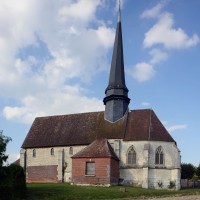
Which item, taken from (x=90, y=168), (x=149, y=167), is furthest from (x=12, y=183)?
(x=149, y=167)

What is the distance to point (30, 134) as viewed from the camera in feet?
165

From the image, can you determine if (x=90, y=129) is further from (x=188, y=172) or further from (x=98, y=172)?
(x=188, y=172)

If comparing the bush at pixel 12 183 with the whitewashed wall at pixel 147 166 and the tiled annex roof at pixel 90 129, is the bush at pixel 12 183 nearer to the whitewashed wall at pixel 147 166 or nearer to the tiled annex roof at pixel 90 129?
the whitewashed wall at pixel 147 166

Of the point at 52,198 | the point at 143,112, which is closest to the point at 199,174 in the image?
the point at 143,112

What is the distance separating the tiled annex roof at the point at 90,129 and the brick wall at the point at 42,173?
285 centimetres

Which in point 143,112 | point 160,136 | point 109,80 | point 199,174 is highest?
point 109,80

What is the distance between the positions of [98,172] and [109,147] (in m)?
3.69

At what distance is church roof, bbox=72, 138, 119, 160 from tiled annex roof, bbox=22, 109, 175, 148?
1433 mm

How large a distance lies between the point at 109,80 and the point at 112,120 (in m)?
5.53

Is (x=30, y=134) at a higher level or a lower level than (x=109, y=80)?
lower

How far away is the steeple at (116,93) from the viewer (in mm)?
46375

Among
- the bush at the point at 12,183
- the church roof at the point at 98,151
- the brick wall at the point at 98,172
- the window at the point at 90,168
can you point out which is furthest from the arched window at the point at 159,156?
the bush at the point at 12,183

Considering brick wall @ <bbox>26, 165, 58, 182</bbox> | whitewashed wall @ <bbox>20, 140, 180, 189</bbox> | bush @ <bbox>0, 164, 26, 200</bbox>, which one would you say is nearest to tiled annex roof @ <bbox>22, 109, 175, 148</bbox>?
whitewashed wall @ <bbox>20, 140, 180, 189</bbox>

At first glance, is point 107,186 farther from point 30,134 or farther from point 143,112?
point 30,134
